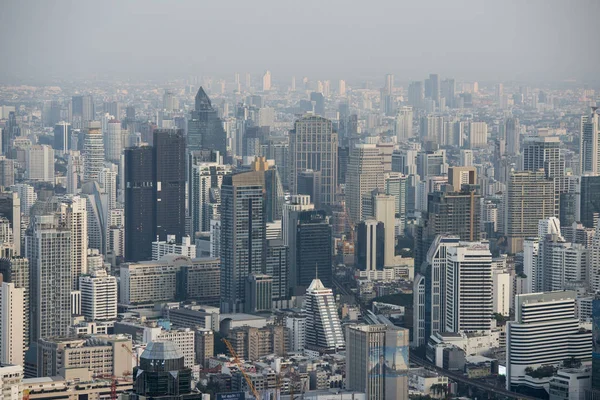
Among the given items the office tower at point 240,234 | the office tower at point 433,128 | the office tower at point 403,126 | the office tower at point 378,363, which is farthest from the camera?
the office tower at point 433,128

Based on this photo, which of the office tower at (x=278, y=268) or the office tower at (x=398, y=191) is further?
the office tower at (x=398, y=191)

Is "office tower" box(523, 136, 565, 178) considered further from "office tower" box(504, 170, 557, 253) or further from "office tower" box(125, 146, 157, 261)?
"office tower" box(125, 146, 157, 261)

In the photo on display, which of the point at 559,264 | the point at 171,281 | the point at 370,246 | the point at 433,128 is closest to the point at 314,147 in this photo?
the point at 433,128

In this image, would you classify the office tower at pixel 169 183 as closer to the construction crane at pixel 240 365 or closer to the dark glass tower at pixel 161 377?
the construction crane at pixel 240 365

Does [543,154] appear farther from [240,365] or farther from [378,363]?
[378,363]

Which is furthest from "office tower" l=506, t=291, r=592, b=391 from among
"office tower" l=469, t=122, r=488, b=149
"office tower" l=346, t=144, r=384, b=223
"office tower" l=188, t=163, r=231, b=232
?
"office tower" l=469, t=122, r=488, b=149

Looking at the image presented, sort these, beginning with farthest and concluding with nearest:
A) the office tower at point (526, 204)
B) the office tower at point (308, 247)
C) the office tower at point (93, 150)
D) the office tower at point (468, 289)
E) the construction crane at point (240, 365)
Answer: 1. the office tower at point (93, 150)
2. the office tower at point (526, 204)
3. the office tower at point (308, 247)
4. the office tower at point (468, 289)
5. the construction crane at point (240, 365)

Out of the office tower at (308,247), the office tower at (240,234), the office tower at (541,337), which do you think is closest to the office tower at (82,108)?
the office tower at (240,234)
